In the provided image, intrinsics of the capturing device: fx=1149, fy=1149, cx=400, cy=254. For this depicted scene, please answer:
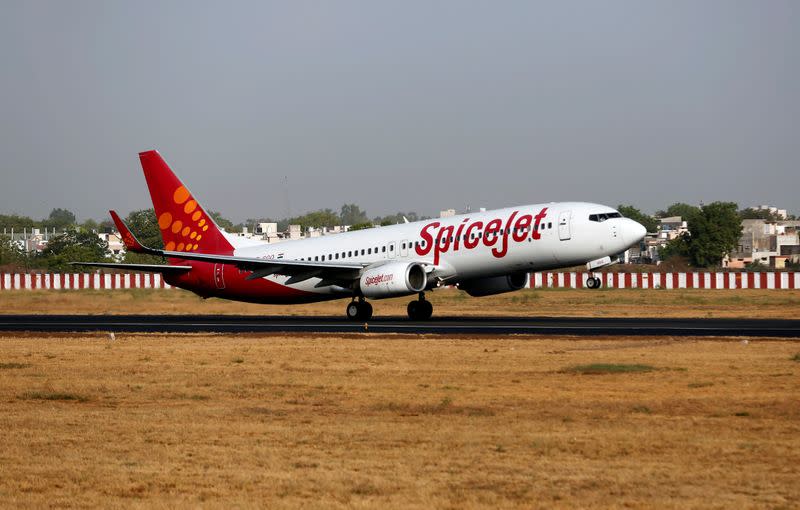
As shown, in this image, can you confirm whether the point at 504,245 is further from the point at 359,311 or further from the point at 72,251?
the point at 72,251

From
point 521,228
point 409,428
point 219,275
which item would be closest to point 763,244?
point 219,275

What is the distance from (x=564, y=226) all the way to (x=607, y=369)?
16929 millimetres

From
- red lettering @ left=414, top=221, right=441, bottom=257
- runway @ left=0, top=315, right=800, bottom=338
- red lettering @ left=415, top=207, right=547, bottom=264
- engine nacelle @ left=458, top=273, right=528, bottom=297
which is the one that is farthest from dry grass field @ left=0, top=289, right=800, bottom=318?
red lettering @ left=415, top=207, right=547, bottom=264

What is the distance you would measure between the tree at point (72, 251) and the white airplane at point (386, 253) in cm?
5133

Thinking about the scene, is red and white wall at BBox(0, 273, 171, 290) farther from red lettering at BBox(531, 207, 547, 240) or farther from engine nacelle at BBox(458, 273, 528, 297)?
red lettering at BBox(531, 207, 547, 240)

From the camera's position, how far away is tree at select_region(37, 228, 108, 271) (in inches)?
4211

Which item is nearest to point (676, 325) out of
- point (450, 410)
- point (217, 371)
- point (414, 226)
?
point (414, 226)

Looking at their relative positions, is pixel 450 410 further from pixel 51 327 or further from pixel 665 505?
pixel 51 327

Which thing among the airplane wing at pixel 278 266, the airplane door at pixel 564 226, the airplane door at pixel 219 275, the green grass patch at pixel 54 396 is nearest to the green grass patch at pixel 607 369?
the green grass patch at pixel 54 396

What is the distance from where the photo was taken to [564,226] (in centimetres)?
3997

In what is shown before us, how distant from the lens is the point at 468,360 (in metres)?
26.2

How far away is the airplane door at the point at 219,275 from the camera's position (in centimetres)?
4778

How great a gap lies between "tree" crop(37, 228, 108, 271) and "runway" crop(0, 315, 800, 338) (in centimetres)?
5508

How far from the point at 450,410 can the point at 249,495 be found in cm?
655
